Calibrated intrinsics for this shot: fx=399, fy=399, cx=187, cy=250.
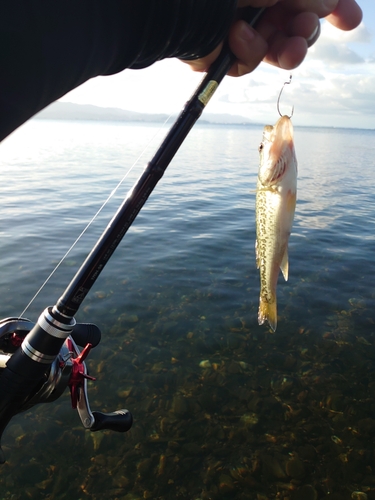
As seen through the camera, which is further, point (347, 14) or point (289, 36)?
point (289, 36)

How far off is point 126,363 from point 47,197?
12616 mm

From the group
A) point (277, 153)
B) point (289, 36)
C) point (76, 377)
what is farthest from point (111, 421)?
point (289, 36)

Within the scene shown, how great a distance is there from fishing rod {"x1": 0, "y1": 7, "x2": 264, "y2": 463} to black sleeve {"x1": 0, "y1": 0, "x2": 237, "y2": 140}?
2.01 ft

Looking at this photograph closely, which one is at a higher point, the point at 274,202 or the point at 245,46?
the point at 245,46

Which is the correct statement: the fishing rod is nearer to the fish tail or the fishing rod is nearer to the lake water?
the fish tail

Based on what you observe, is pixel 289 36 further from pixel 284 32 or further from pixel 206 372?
pixel 206 372

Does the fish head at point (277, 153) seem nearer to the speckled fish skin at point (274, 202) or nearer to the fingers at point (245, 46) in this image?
the speckled fish skin at point (274, 202)

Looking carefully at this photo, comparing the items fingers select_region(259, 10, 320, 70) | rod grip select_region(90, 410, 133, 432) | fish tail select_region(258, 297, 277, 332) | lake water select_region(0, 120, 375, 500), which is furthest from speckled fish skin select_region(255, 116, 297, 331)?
lake water select_region(0, 120, 375, 500)

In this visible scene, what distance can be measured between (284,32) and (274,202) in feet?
3.54

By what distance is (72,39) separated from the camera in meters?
Answer: 1.17

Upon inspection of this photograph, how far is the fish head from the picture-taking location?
2.60 metres

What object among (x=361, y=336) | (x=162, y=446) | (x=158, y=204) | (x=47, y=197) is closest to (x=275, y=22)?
(x=162, y=446)

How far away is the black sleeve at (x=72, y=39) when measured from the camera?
3.37ft

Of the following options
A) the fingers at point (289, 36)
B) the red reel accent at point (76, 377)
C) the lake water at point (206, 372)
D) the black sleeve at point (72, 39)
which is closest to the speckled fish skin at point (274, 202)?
the fingers at point (289, 36)
